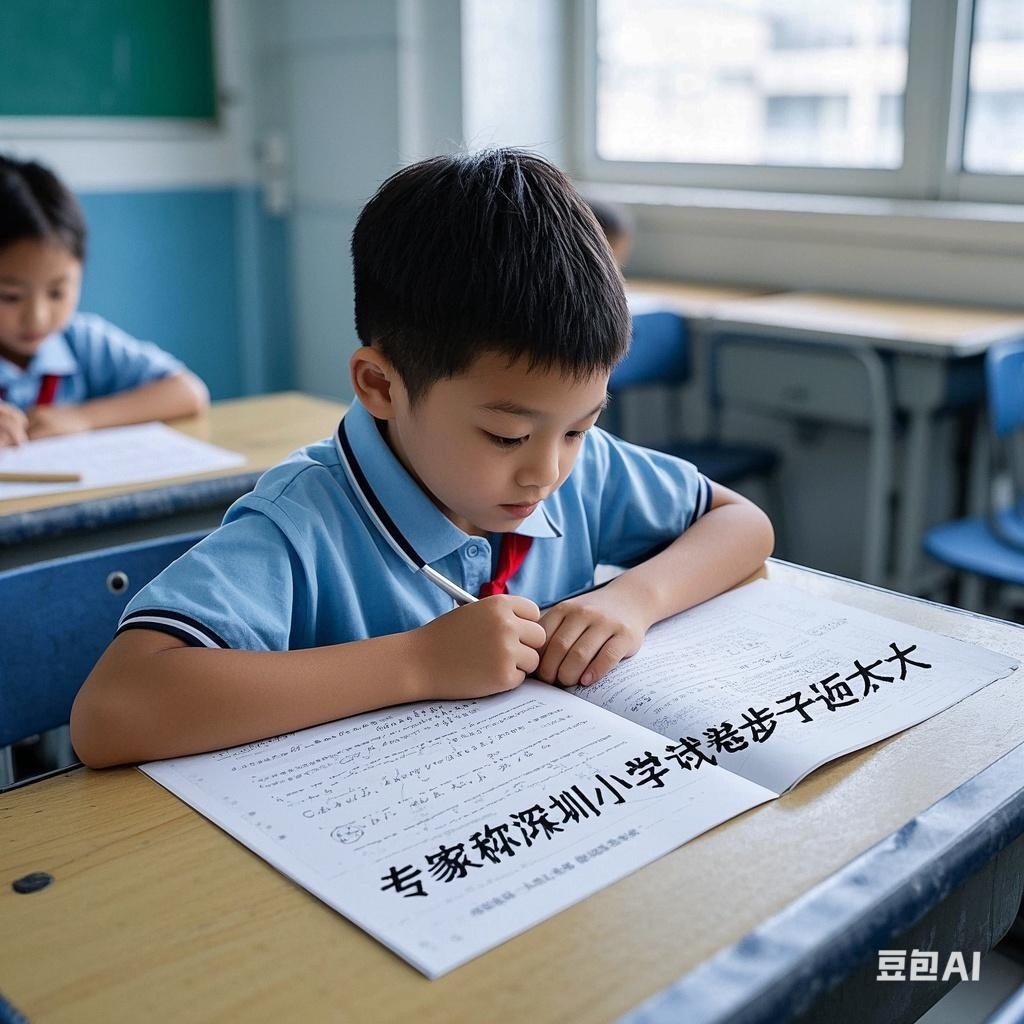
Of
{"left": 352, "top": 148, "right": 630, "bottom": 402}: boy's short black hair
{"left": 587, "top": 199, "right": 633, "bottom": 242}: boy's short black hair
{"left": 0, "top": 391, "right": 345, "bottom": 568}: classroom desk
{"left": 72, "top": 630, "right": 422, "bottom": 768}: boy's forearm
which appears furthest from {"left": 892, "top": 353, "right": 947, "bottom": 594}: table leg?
{"left": 72, "top": 630, "right": 422, "bottom": 768}: boy's forearm

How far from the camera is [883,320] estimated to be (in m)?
2.66

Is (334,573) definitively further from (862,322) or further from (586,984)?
(862,322)

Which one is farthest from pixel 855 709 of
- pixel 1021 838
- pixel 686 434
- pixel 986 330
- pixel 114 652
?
pixel 686 434

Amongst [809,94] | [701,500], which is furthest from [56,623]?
[809,94]

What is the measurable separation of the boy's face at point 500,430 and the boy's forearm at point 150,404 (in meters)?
1.19

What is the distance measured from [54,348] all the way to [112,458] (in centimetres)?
50

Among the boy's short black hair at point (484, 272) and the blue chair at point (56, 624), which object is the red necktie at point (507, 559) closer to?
the boy's short black hair at point (484, 272)

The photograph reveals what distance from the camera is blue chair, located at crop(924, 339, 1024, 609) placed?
2156 mm

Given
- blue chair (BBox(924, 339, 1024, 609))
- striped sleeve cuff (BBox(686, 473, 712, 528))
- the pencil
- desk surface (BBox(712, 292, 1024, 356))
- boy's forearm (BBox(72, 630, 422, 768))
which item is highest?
desk surface (BBox(712, 292, 1024, 356))

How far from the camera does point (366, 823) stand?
69 centimetres

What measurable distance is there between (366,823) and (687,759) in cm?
20

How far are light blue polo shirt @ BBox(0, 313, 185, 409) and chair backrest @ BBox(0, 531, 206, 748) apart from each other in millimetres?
1084

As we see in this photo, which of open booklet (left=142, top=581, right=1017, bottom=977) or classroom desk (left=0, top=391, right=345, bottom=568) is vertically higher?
open booklet (left=142, top=581, right=1017, bottom=977)

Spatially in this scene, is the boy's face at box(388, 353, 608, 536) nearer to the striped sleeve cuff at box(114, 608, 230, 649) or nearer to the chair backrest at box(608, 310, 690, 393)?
the striped sleeve cuff at box(114, 608, 230, 649)
